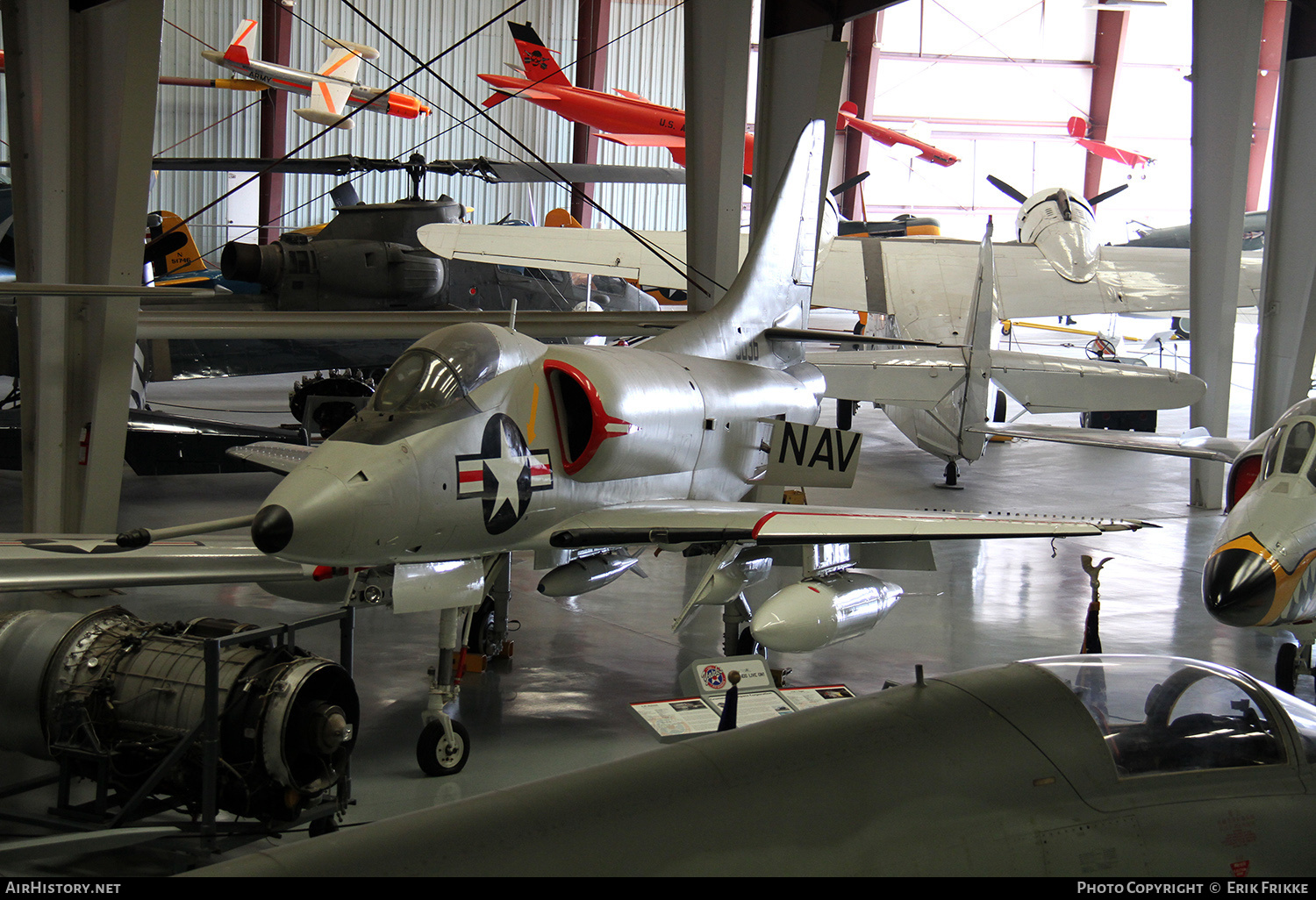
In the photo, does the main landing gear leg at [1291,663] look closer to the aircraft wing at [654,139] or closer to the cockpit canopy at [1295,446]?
the cockpit canopy at [1295,446]

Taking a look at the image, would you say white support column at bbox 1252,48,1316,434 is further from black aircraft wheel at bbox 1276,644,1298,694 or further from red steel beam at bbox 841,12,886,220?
red steel beam at bbox 841,12,886,220

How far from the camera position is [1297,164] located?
11.2 meters

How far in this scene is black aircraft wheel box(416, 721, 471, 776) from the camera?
4.93 meters

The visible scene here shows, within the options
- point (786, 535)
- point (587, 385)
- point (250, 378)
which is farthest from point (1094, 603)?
point (250, 378)

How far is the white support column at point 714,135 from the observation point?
9867 mm

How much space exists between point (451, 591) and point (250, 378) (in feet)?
66.3

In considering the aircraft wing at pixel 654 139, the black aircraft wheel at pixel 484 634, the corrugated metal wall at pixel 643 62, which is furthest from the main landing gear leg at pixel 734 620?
the corrugated metal wall at pixel 643 62

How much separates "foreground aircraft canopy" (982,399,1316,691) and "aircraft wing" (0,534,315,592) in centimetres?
452

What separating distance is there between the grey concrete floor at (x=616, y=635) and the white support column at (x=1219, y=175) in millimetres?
1729

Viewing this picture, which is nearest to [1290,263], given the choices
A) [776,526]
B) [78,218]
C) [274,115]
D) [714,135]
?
[714,135]


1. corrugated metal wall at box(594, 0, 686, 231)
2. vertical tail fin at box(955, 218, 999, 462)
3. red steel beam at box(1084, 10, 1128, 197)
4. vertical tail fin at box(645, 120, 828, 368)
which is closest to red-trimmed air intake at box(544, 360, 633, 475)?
vertical tail fin at box(645, 120, 828, 368)

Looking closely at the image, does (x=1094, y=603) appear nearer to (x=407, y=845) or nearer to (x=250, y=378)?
(x=407, y=845)

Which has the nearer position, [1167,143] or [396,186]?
[396,186]

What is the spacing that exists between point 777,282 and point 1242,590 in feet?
14.4
